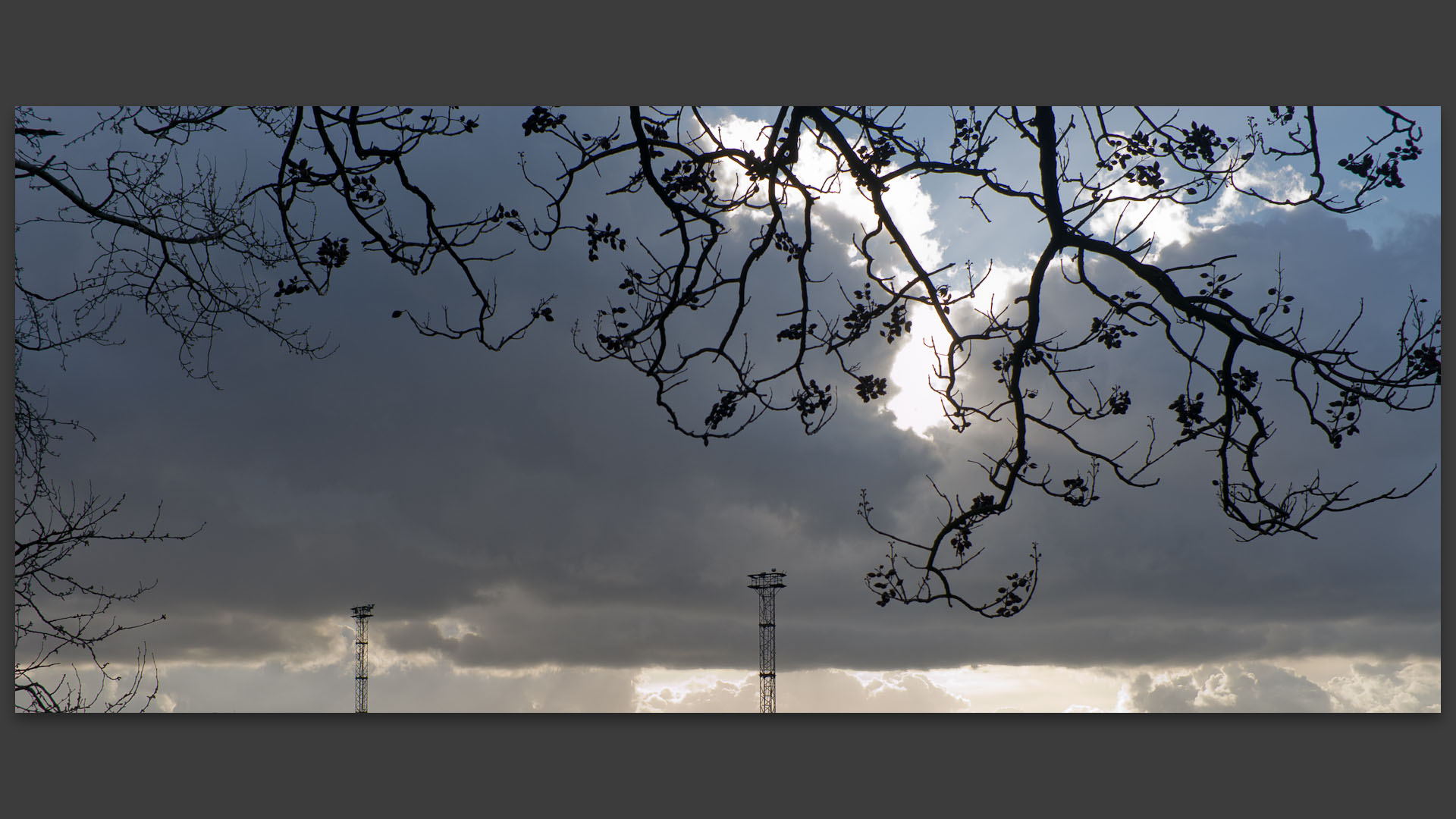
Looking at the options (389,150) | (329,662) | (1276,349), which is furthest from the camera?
(329,662)

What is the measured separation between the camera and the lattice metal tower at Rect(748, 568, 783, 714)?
4.04 m

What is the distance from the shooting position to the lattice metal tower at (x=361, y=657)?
13.3 ft

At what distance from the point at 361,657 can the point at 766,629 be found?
4.76 ft

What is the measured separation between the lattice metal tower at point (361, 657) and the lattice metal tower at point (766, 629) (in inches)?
54.6

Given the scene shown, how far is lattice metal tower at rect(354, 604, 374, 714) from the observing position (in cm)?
404

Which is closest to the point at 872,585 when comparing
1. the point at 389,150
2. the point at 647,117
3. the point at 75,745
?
the point at 647,117

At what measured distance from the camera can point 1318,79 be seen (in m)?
4.19

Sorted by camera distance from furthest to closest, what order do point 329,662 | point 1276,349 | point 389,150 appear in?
1. point 329,662
2. point 389,150
3. point 1276,349

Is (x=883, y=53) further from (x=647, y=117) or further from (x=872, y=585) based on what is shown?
(x=872, y=585)

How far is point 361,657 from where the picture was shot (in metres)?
4.04

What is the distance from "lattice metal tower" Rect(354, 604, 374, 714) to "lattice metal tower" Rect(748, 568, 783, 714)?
1.39 meters

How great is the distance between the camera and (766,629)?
404 centimetres

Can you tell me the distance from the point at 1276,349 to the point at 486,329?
260 cm

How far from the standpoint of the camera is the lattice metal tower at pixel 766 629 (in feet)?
13.3
